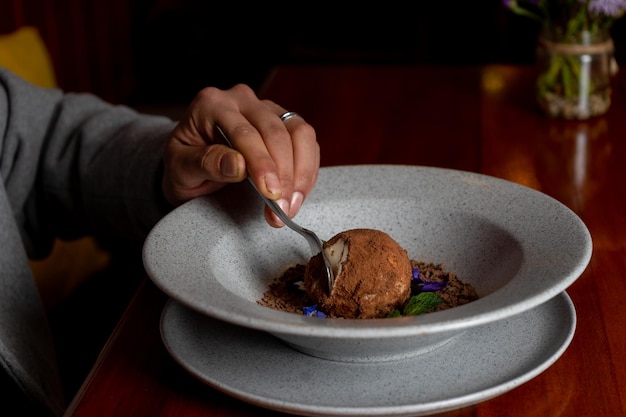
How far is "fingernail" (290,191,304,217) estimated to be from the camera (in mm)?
820

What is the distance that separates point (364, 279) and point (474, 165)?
1.97ft

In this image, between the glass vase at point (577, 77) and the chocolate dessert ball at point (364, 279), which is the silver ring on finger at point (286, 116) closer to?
the chocolate dessert ball at point (364, 279)

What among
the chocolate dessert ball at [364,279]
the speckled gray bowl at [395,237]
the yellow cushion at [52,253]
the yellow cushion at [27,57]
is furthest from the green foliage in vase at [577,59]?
the yellow cushion at [27,57]

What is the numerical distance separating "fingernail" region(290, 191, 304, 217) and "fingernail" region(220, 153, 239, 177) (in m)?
0.06

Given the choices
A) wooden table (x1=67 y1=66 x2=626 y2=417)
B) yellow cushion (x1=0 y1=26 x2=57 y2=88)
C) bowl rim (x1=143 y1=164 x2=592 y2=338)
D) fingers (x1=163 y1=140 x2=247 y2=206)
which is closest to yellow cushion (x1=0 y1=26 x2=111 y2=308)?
yellow cushion (x1=0 y1=26 x2=57 y2=88)

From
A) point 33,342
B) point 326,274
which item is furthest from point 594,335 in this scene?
point 33,342

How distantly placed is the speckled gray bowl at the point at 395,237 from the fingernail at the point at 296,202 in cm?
4

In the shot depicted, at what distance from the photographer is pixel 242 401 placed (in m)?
0.66

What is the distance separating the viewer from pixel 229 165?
81 centimetres

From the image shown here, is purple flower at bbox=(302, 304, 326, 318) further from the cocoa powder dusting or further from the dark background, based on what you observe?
the dark background

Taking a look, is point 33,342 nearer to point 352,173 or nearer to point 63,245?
point 352,173

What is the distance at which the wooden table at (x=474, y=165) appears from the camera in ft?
2.18

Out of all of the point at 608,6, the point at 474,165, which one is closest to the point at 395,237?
the point at 474,165

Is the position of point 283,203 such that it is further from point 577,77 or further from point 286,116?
point 577,77
